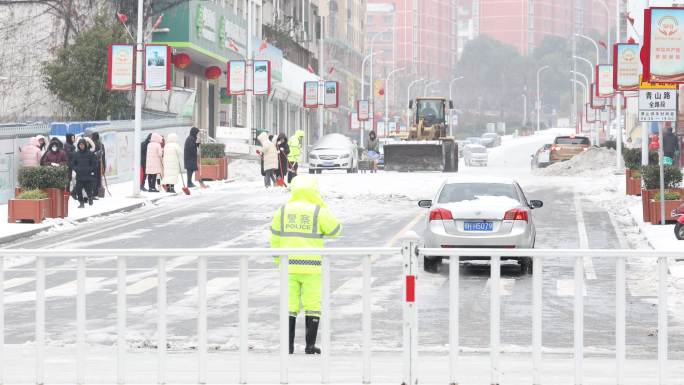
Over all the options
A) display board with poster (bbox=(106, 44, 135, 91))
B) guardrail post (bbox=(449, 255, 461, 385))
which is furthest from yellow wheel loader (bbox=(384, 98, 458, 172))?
guardrail post (bbox=(449, 255, 461, 385))

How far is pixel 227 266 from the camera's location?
10.0 metres

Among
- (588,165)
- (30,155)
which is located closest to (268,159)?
(30,155)

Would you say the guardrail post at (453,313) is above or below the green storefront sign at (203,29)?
below

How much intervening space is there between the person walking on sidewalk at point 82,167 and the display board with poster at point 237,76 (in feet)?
80.3

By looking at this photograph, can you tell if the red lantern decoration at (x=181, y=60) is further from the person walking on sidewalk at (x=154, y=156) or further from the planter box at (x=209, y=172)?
the person walking on sidewalk at (x=154, y=156)

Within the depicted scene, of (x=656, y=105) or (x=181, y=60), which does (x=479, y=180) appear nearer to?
(x=656, y=105)

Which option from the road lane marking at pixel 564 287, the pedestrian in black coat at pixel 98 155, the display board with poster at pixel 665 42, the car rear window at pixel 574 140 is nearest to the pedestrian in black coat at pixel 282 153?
the pedestrian in black coat at pixel 98 155

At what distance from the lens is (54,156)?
33.4 meters

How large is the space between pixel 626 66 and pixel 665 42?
49.8 ft

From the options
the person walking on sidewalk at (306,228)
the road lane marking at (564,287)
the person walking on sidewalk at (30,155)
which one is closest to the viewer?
the road lane marking at (564,287)

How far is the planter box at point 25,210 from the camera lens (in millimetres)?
28828

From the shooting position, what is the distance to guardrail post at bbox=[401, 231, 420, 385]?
856 centimetres

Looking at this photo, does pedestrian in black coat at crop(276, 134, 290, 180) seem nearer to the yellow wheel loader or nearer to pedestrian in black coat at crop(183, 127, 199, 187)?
pedestrian in black coat at crop(183, 127, 199, 187)

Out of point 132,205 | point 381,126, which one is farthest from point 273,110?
point 132,205
